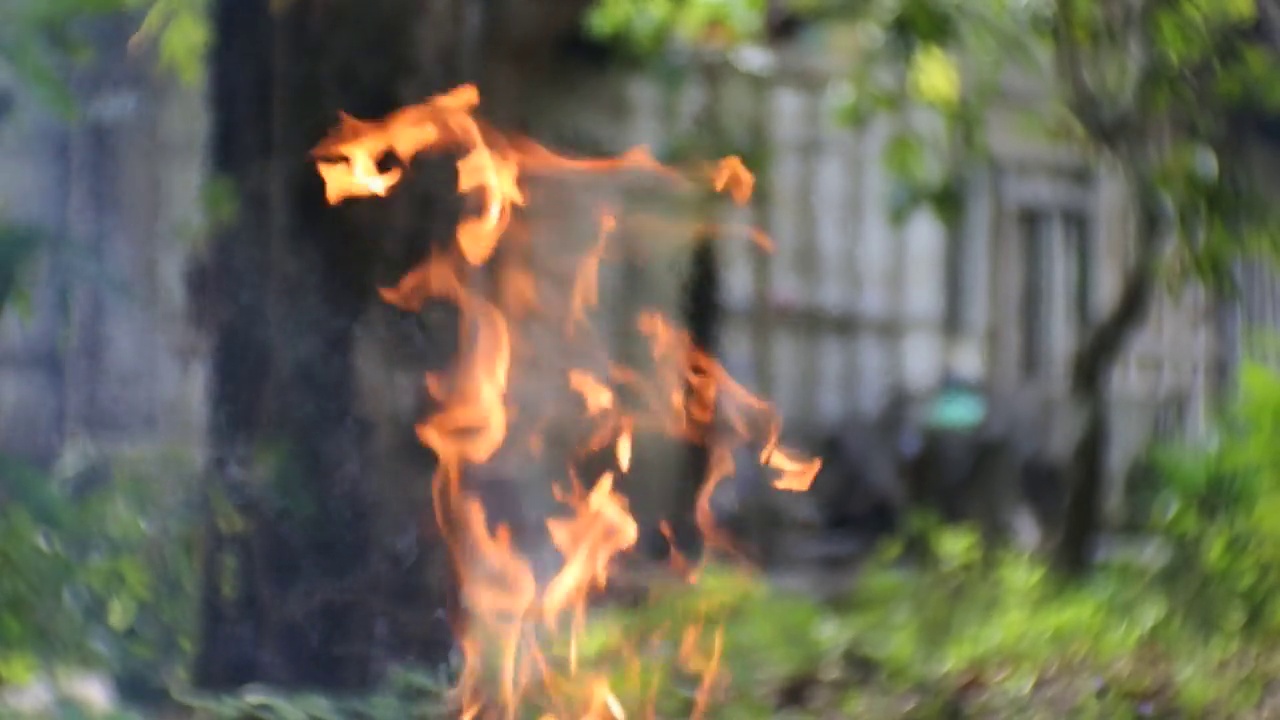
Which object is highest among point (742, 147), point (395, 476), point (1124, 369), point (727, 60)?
point (727, 60)

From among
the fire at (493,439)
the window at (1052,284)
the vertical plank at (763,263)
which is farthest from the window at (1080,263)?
the fire at (493,439)

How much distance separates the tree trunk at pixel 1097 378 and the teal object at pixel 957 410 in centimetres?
124

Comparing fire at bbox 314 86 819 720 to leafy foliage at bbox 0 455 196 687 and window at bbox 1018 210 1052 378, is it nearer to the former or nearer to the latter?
leafy foliage at bbox 0 455 196 687

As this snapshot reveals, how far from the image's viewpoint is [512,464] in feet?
8.62

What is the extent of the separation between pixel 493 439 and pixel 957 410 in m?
2.70

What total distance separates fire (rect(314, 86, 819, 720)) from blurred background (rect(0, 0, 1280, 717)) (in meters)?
0.04

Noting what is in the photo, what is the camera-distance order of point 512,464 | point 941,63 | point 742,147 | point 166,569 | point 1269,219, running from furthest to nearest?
point 742,147
point 941,63
point 1269,219
point 512,464
point 166,569

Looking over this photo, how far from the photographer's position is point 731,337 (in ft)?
12.1

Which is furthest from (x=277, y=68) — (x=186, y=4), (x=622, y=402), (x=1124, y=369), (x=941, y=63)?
(x=1124, y=369)

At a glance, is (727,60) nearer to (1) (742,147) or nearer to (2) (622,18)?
(1) (742,147)

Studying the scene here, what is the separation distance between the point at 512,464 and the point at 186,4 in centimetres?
112

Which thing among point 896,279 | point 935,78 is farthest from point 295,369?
point 896,279

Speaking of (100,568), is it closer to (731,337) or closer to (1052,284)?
(731,337)

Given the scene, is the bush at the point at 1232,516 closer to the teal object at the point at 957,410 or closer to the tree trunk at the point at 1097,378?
the tree trunk at the point at 1097,378
